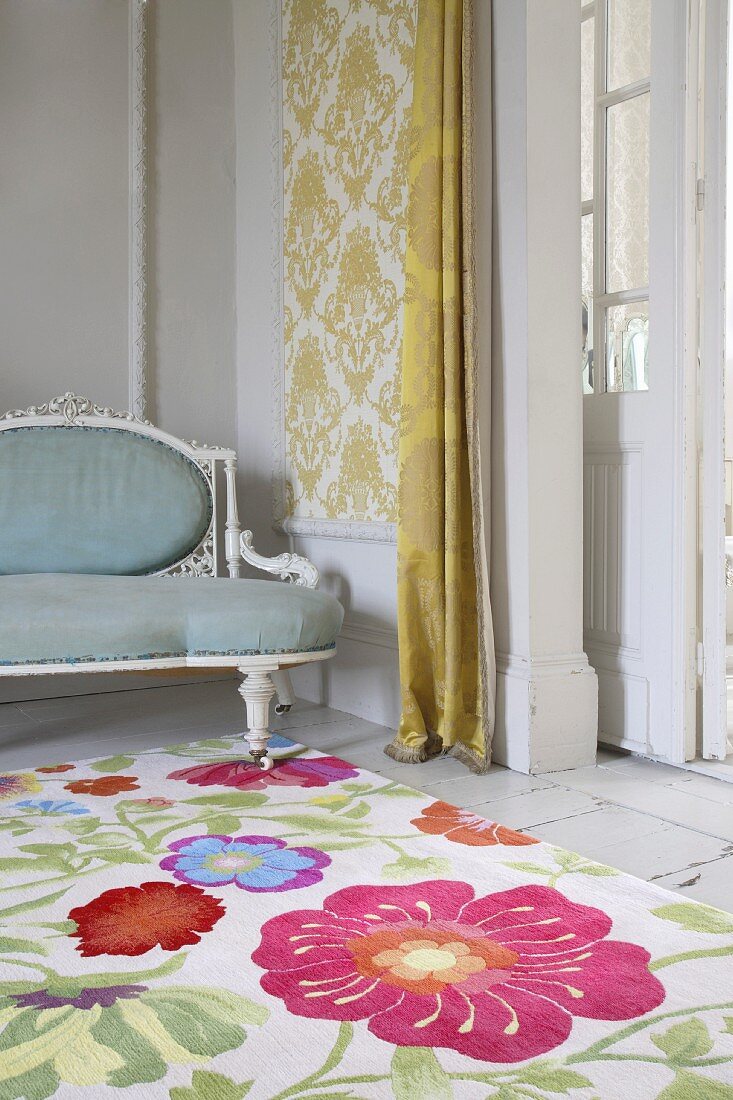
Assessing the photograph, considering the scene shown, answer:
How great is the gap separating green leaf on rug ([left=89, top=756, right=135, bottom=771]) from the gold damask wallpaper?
1093 millimetres

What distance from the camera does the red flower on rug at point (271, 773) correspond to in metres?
2.57

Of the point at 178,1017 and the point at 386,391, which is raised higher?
the point at 386,391

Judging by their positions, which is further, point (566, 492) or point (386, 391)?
point (386, 391)

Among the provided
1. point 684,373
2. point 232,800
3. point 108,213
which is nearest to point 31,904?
point 232,800

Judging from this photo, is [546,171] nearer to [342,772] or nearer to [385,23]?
[385,23]

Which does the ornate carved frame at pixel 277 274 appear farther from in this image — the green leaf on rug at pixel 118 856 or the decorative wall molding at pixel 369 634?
the green leaf on rug at pixel 118 856

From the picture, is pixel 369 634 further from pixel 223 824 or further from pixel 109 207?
pixel 109 207

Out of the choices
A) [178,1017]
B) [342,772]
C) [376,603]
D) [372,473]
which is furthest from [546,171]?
[178,1017]

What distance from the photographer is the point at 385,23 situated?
3.20 meters

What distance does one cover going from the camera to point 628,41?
2.85 m

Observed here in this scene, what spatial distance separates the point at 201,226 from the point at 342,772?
7.72ft

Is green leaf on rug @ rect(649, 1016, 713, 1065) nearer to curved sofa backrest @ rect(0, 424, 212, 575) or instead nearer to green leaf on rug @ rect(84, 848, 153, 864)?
green leaf on rug @ rect(84, 848, 153, 864)

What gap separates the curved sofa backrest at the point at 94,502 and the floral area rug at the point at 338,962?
1.17 metres

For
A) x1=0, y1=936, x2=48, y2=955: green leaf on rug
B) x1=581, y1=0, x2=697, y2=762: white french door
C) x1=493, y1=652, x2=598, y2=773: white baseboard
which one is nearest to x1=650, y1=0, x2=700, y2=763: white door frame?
x1=581, y1=0, x2=697, y2=762: white french door
